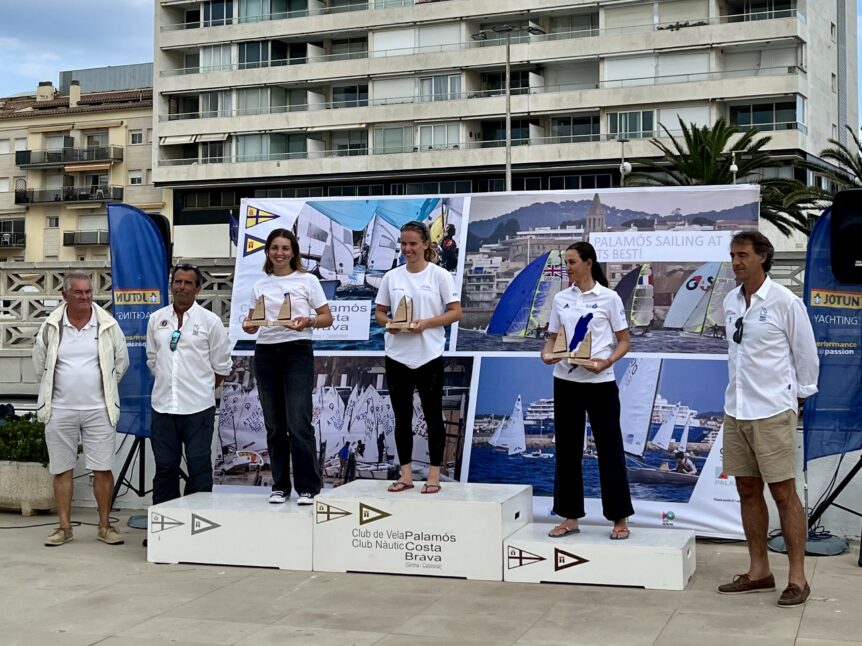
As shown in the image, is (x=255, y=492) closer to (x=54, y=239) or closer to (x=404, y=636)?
(x=404, y=636)

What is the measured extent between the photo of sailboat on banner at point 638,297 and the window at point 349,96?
1806 inches

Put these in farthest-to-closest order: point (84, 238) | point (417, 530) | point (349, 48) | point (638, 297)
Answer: point (84, 238) → point (349, 48) → point (638, 297) → point (417, 530)

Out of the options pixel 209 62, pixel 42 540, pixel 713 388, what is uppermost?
pixel 209 62

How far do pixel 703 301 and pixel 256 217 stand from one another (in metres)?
3.61

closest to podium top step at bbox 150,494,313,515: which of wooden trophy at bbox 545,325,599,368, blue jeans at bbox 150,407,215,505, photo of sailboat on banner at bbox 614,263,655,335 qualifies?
blue jeans at bbox 150,407,215,505

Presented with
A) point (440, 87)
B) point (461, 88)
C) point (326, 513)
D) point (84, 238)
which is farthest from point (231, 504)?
point (84, 238)

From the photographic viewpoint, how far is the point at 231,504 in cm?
703

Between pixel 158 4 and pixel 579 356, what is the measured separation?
54.9m

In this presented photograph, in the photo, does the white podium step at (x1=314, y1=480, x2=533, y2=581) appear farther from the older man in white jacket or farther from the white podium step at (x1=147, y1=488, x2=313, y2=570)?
the older man in white jacket

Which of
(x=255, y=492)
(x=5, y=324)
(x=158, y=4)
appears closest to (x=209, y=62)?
(x=158, y=4)

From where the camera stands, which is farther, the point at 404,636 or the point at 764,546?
the point at 764,546

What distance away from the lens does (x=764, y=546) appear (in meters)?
5.96

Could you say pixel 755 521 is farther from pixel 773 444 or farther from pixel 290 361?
pixel 290 361

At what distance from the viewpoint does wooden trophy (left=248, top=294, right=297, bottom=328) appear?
22.8ft
